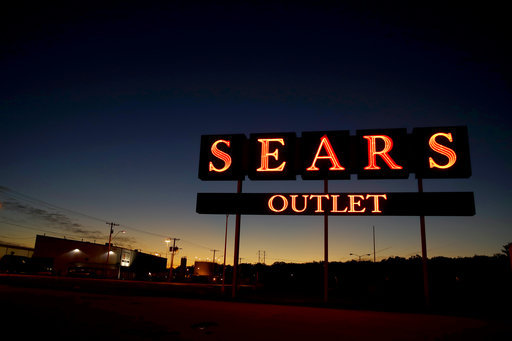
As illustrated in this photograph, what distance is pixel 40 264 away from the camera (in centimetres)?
5756

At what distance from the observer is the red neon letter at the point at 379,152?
14.6 m

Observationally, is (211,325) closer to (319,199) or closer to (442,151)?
(319,199)

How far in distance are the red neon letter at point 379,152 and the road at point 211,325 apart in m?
6.17

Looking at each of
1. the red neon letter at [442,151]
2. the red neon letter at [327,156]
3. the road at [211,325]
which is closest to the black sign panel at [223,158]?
the red neon letter at [327,156]

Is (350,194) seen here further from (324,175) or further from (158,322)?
(158,322)

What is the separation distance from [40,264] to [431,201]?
63.9m

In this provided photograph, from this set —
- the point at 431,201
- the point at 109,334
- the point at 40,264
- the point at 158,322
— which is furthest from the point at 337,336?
the point at 40,264

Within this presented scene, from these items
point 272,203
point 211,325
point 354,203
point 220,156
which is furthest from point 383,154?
point 211,325

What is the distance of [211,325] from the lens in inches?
318

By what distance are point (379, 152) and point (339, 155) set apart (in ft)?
5.63

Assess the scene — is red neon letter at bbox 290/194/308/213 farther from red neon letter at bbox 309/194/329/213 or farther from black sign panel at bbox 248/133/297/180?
black sign panel at bbox 248/133/297/180

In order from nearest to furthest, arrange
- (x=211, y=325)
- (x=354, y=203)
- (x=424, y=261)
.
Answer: (x=211, y=325) < (x=424, y=261) < (x=354, y=203)

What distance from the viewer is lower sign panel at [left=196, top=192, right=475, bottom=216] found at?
13.4 m

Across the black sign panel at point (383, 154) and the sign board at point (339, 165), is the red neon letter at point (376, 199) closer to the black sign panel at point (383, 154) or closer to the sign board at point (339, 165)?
the sign board at point (339, 165)
